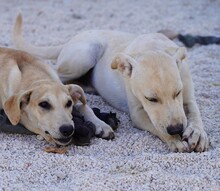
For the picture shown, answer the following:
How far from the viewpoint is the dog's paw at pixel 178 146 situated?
3840mm

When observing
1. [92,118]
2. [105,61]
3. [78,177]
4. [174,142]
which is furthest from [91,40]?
[78,177]

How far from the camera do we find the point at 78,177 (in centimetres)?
341

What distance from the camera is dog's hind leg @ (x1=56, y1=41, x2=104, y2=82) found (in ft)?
17.0

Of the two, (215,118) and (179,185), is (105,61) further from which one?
(179,185)

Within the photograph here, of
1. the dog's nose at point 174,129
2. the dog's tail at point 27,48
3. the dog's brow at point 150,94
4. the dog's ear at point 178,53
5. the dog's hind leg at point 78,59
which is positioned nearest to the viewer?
the dog's nose at point 174,129

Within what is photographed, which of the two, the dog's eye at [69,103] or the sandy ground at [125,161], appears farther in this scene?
the dog's eye at [69,103]

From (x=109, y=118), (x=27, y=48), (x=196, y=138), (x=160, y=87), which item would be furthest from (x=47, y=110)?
(x=27, y=48)

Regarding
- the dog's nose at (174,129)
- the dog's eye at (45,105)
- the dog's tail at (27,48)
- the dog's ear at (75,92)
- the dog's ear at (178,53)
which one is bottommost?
the dog's tail at (27,48)

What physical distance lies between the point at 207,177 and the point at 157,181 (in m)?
0.30

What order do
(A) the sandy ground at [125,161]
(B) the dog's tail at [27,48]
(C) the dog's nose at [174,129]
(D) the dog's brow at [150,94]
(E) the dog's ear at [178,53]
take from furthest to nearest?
(B) the dog's tail at [27,48] < (E) the dog's ear at [178,53] < (D) the dog's brow at [150,94] < (C) the dog's nose at [174,129] < (A) the sandy ground at [125,161]

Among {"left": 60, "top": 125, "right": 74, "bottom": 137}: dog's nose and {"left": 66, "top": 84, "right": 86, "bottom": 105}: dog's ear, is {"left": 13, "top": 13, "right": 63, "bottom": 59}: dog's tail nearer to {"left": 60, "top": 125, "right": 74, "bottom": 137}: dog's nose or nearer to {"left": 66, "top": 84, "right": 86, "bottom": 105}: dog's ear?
{"left": 66, "top": 84, "right": 86, "bottom": 105}: dog's ear

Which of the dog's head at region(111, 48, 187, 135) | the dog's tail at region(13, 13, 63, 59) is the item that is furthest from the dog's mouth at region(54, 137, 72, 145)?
the dog's tail at region(13, 13, 63, 59)

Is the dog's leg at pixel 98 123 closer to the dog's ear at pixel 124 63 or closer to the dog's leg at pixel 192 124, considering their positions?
the dog's ear at pixel 124 63

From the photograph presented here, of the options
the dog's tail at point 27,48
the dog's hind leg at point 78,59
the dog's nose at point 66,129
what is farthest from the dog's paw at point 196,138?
the dog's tail at point 27,48
